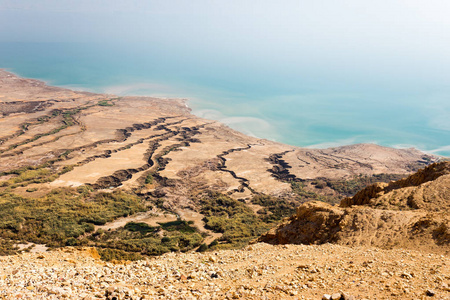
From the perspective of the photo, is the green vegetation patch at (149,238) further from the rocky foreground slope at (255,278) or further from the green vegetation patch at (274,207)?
the rocky foreground slope at (255,278)

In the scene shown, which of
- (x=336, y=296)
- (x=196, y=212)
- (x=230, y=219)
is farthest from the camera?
(x=196, y=212)

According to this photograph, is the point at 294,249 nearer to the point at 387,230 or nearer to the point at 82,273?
the point at 387,230

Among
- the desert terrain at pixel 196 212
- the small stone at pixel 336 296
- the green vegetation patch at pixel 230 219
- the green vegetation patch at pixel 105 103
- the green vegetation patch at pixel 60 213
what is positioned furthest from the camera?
the green vegetation patch at pixel 105 103

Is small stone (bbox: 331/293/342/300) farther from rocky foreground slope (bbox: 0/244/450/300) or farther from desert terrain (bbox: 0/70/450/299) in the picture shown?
desert terrain (bbox: 0/70/450/299)

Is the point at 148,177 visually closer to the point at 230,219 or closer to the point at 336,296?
the point at 230,219

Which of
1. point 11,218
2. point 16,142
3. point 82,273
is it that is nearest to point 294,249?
point 82,273

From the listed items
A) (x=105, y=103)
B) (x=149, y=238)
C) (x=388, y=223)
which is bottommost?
(x=149, y=238)

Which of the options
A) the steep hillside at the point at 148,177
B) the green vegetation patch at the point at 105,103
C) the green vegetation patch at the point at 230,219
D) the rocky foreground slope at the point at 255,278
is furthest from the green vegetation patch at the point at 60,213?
the green vegetation patch at the point at 105,103

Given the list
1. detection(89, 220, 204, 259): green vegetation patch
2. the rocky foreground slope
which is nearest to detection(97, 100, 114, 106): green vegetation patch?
detection(89, 220, 204, 259): green vegetation patch

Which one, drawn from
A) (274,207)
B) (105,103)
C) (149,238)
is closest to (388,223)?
(149,238)
